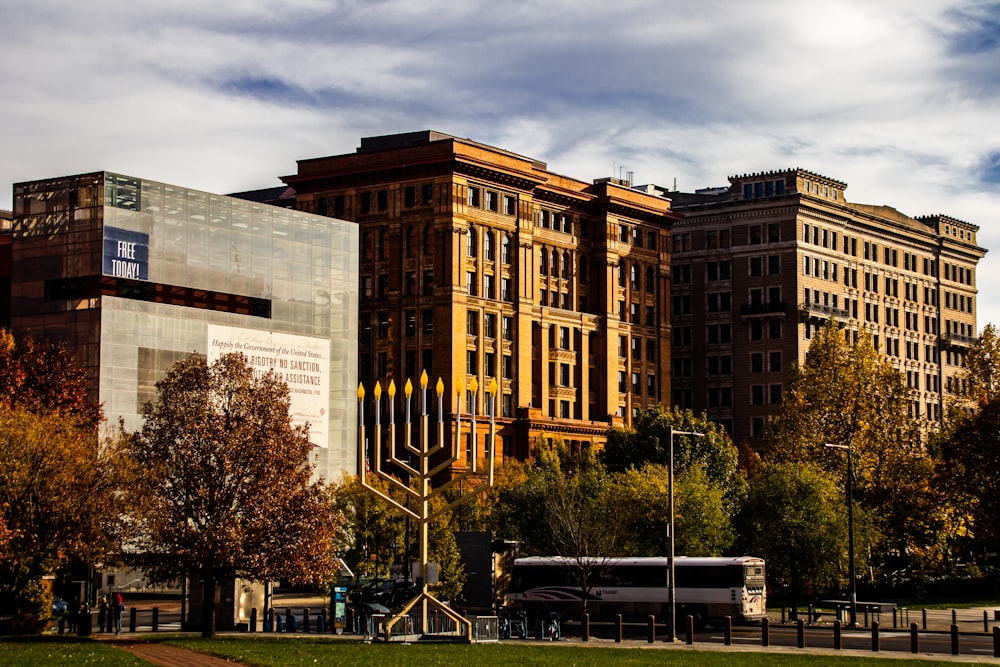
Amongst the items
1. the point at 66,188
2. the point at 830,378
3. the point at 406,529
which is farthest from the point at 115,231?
the point at 830,378

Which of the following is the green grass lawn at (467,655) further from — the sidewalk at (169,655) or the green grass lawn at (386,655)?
the sidewalk at (169,655)

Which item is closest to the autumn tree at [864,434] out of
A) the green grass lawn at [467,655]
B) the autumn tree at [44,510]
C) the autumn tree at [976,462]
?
the autumn tree at [976,462]

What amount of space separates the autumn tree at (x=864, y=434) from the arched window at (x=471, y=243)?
35.6m

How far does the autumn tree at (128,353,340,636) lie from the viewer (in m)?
55.2

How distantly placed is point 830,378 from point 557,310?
4190cm

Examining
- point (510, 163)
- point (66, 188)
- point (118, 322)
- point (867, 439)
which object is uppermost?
point (510, 163)

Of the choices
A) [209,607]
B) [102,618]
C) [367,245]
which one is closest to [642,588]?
[102,618]

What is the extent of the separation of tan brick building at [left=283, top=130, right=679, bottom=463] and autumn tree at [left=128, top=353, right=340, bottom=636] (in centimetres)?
6497

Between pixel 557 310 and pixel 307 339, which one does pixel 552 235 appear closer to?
pixel 557 310

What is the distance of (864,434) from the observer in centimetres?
10138

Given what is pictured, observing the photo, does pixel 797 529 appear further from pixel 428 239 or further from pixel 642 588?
pixel 428 239

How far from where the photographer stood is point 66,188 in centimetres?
9412

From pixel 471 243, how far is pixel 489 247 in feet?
7.63

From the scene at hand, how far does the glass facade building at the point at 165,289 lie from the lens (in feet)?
303
